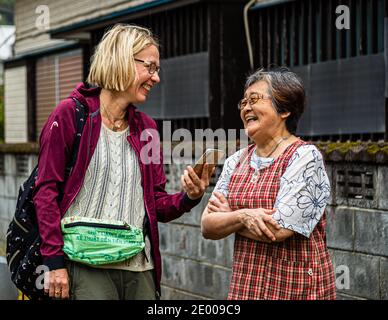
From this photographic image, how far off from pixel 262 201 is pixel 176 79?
8.09m

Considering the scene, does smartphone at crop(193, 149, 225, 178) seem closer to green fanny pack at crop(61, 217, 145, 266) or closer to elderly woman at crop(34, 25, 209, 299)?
elderly woman at crop(34, 25, 209, 299)

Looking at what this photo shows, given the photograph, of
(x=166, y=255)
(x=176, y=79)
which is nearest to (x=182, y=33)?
(x=176, y=79)

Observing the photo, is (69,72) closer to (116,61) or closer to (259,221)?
(116,61)

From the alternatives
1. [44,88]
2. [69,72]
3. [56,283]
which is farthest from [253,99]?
[44,88]

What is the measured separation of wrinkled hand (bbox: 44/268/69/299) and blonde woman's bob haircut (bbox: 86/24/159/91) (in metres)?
0.98

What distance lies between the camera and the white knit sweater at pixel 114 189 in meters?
4.80

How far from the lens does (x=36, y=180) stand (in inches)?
188

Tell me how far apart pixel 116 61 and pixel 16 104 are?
50.3ft

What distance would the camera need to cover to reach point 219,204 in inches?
187

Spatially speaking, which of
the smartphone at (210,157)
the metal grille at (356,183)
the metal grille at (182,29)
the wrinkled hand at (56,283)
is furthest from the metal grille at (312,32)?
the wrinkled hand at (56,283)

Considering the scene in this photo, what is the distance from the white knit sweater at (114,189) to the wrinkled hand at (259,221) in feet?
2.06

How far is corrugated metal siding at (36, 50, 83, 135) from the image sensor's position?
55.4 feet

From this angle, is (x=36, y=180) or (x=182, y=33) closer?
(x=36, y=180)
